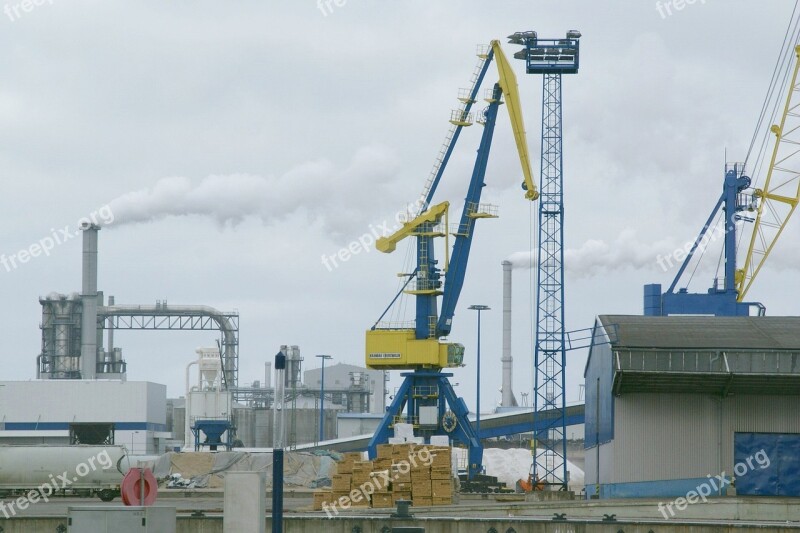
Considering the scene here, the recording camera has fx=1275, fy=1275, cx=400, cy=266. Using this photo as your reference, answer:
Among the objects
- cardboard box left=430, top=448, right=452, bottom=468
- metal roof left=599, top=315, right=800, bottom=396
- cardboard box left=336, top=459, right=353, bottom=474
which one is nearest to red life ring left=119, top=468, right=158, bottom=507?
cardboard box left=336, top=459, right=353, bottom=474

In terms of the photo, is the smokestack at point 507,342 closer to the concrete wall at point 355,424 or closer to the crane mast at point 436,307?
the concrete wall at point 355,424

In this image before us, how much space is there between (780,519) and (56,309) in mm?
81253

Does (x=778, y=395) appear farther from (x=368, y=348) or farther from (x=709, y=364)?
(x=368, y=348)

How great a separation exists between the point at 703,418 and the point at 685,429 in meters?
0.70

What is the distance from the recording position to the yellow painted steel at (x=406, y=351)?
238 ft

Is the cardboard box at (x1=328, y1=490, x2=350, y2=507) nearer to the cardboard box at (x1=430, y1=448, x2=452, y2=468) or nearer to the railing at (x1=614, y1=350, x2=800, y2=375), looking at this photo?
the cardboard box at (x1=430, y1=448, x2=452, y2=468)

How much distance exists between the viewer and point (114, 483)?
179ft

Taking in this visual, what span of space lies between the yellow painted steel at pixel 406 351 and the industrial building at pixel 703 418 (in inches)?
1191

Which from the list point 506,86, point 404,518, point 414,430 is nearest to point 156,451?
point 414,430

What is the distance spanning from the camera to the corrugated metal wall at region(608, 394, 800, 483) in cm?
4153

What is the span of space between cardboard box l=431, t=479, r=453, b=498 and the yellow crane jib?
34.1 m

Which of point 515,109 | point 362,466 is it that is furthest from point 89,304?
point 362,466

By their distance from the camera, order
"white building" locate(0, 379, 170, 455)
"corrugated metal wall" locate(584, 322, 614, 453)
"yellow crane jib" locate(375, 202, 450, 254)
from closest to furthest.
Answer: "corrugated metal wall" locate(584, 322, 614, 453) → "yellow crane jib" locate(375, 202, 450, 254) → "white building" locate(0, 379, 170, 455)

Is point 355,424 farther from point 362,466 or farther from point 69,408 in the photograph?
point 362,466
